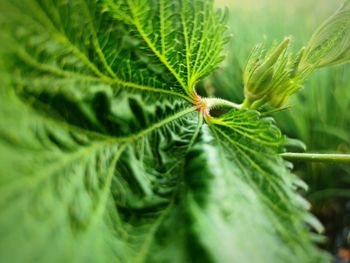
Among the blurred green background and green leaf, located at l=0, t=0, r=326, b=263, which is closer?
green leaf, located at l=0, t=0, r=326, b=263

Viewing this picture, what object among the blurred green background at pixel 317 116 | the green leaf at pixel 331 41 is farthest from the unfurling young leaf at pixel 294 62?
the blurred green background at pixel 317 116

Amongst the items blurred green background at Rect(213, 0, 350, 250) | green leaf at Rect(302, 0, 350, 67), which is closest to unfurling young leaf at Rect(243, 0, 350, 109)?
green leaf at Rect(302, 0, 350, 67)

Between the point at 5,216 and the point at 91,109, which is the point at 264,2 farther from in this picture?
the point at 5,216

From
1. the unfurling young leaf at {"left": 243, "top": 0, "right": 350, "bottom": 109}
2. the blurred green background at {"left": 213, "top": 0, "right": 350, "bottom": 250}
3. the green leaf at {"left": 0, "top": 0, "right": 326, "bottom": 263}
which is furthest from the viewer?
the blurred green background at {"left": 213, "top": 0, "right": 350, "bottom": 250}

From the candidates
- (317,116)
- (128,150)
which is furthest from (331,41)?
(317,116)

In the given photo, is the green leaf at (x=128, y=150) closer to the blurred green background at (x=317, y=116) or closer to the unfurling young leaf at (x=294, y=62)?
the unfurling young leaf at (x=294, y=62)

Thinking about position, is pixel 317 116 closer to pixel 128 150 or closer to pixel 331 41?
pixel 331 41

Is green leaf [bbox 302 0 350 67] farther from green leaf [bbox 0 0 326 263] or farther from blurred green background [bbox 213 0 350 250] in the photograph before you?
blurred green background [bbox 213 0 350 250]

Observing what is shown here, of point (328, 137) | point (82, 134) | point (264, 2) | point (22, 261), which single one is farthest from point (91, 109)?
point (264, 2)
